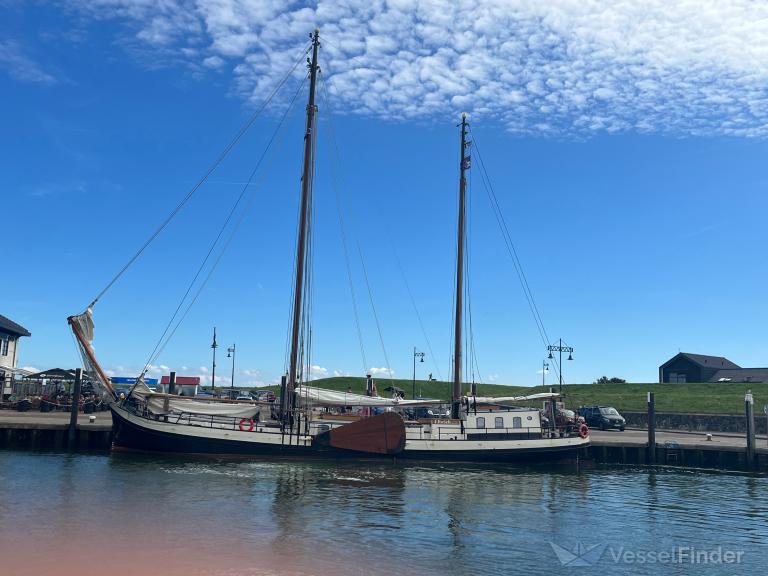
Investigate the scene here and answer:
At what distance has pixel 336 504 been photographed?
23297 mm

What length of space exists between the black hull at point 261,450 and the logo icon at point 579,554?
16.7 metres

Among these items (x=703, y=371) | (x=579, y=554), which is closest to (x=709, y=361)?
(x=703, y=371)

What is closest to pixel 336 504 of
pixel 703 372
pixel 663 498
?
pixel 663 498

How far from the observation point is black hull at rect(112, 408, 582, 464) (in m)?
34.6

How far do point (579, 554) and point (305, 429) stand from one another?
20155mm

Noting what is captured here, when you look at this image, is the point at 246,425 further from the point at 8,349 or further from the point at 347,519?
the point at 8,349

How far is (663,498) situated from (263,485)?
17.2 metres

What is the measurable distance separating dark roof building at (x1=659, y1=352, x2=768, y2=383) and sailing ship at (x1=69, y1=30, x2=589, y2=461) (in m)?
62.5

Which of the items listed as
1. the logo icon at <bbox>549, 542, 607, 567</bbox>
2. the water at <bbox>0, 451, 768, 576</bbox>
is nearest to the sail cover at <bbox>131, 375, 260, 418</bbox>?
the water at <bbox>0, 451, 768, 576</bbox>

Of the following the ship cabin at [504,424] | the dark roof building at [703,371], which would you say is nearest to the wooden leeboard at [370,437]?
the ship cabin at [504,424]

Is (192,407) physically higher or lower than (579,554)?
higher

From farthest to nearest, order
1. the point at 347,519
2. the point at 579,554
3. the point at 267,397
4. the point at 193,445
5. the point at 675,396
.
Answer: the point at 675,396
the point at 267,397
the point at 193,445
the point at 347,519
the point at 579,554

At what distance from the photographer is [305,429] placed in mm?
35656

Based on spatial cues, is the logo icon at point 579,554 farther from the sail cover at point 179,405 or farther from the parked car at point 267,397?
the parked car at point 267,397
